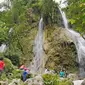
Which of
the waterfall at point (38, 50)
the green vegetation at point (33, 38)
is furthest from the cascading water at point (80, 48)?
the waterfall at point (38, 50)

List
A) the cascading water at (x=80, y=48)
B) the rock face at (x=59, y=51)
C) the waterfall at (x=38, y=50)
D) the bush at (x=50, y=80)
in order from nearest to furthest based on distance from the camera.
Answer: the bush at (x=50, y=80) → the cascading water at (x=80, y=48) → the rock face at (x=59, y=51) → the waterfall at (x=38, y=50)

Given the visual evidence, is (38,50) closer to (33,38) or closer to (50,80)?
(33,38)

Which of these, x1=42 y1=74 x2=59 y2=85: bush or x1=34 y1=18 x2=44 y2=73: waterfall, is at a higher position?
x1=34 y1=18 x2=44 y2=73: waterfall

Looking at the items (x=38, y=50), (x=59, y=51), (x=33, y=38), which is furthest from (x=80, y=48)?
(x=33, y=38)

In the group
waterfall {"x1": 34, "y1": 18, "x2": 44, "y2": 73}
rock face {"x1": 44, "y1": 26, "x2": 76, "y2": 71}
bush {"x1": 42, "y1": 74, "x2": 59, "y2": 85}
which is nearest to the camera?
bush {"x1": 42, "y1": 74, "x2": 59, "y2": 85}

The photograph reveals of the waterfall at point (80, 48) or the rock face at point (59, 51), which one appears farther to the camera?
the rock face at point (59, 51)

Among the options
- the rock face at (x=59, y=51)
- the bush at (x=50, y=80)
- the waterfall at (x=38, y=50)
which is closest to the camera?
the bush at (x=50, y=80)

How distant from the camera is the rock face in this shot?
2100 cm

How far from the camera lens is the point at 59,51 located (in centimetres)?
2152

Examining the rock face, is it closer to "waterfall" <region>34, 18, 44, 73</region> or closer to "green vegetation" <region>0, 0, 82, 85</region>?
"green vegetation" <region>0, 0, 82, 85</region>

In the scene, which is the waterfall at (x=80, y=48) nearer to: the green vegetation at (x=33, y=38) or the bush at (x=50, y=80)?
the green vegetation at (x=33, y=38)

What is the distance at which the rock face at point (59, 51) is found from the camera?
21.0 metres

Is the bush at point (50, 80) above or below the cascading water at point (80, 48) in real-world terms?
below

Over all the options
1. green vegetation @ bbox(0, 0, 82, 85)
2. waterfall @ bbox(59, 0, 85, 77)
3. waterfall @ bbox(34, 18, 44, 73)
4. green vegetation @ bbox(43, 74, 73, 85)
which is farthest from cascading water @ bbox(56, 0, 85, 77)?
green vegetation @ bbox(43, 74, 73, 85)
